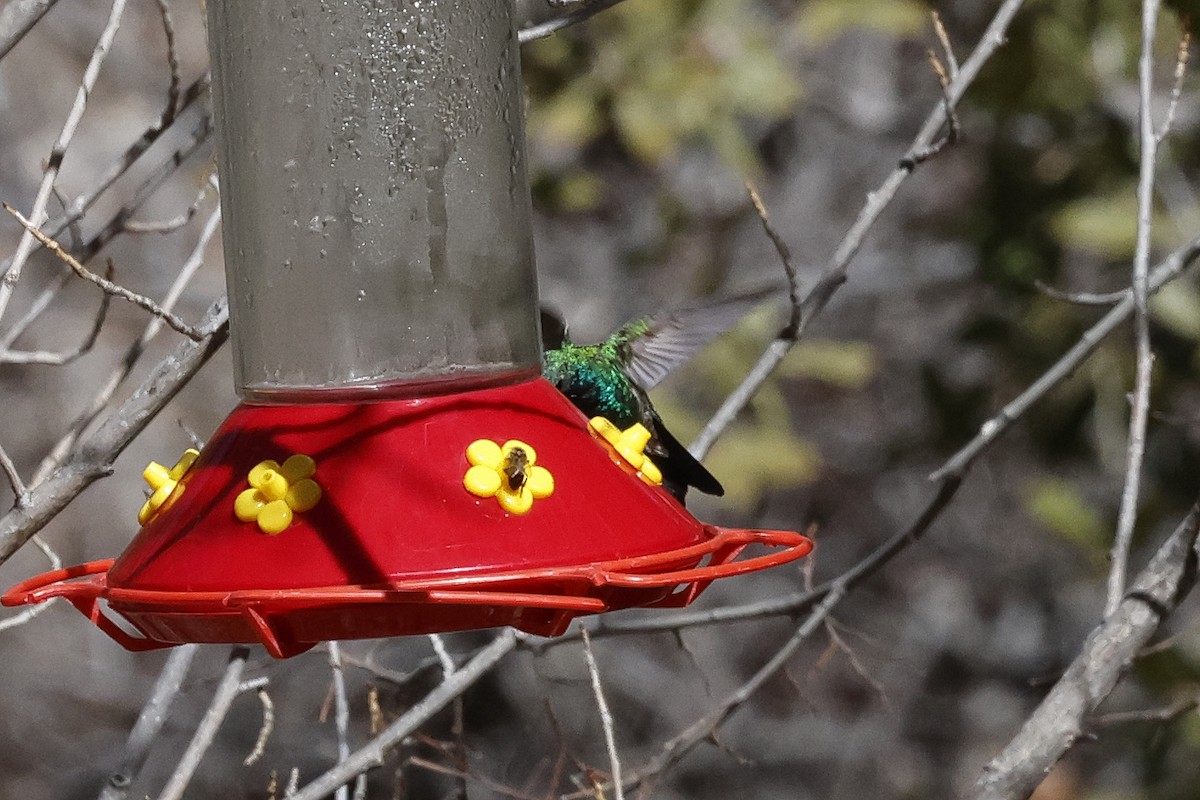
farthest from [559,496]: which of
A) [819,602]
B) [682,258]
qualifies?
[682,258]

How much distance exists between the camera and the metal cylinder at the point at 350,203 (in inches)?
81.3

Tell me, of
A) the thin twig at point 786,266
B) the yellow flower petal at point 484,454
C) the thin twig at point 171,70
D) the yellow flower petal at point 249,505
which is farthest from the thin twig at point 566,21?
the yellow flower petal at point 249,505

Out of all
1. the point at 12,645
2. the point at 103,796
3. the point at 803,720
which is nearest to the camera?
the point at 103,796

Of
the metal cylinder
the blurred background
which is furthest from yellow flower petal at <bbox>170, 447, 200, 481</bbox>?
the blurred background

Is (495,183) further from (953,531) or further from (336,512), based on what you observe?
(953,531)

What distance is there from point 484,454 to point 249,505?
278 mm

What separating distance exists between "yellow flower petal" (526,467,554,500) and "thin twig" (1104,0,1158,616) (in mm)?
1066

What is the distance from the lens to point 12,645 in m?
6.35

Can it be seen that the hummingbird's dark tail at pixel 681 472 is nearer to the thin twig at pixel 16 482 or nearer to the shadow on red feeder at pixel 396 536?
the shadow on red feeder at pixel 396 536

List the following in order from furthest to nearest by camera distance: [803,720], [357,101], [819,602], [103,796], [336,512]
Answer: [803,720] < [819,602] < [103,796] < [357,101] < [336,512]

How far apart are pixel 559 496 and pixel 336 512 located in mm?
264

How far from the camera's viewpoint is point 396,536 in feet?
5.79

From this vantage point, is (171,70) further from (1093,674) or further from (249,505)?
(1093,674)

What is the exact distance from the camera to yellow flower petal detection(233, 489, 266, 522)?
1.83m
